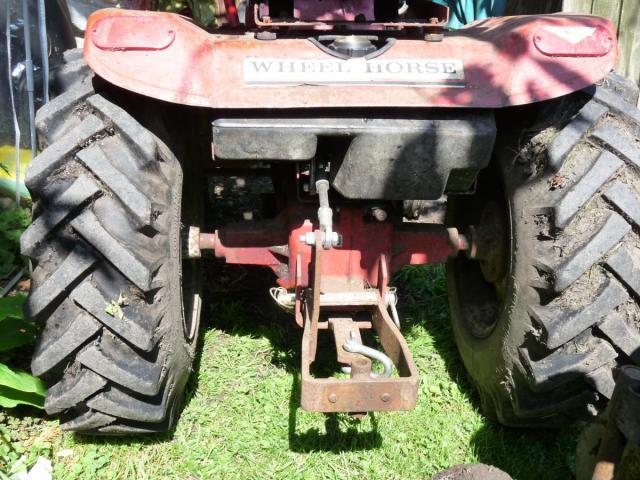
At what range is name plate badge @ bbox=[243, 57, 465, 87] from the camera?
2.25 meters

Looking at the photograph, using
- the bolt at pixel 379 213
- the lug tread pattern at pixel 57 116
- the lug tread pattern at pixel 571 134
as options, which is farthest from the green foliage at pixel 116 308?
the lug tread pattern at pixel 571 134

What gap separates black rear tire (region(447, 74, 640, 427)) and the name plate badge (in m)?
0.42

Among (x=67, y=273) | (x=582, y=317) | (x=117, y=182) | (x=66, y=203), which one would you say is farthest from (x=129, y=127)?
(x=582, y=317)

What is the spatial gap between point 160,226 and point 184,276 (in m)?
0.86

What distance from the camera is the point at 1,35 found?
4.87 metres

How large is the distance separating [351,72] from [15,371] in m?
1.91

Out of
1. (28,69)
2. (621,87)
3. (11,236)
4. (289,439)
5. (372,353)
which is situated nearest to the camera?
(372,353)

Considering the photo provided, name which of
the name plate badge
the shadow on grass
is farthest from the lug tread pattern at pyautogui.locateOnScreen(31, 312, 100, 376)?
the shadow on grass

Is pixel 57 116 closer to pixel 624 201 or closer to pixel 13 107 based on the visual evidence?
pixel 624 201

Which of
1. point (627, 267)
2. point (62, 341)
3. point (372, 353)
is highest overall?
point (627, 267)

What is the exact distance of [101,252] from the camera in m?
2.27

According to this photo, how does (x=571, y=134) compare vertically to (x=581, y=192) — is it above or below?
above

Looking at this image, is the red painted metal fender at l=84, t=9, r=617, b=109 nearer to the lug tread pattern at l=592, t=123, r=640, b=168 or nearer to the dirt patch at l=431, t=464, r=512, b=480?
the lug tread pattern at l=592, t=123, r=640, b=168

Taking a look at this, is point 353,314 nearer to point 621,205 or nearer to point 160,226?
point 160,226
